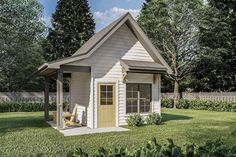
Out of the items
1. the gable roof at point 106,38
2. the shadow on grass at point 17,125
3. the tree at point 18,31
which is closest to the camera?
the gable roof at point 106,38

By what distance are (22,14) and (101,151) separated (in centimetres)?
2649

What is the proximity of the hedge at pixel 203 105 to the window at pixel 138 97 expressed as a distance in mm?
11629

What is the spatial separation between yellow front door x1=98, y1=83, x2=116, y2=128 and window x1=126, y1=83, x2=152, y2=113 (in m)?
0.86

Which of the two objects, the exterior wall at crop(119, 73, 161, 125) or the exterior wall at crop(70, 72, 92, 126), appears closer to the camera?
the exterior wall at crop(70, 72, 92, 126)

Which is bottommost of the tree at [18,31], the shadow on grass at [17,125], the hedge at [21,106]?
the shadow on grass at [17,125]

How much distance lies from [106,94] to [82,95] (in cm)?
151

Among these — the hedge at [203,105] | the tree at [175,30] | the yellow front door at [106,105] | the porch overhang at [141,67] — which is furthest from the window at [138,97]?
the tree at [175,30]

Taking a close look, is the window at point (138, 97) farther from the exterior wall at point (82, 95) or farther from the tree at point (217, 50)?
the tree at point (217, 50)

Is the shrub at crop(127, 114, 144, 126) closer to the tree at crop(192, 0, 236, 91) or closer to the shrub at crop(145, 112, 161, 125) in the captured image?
the shrub at crop(145, 112, 161, 125)

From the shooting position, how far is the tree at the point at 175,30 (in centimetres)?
2667

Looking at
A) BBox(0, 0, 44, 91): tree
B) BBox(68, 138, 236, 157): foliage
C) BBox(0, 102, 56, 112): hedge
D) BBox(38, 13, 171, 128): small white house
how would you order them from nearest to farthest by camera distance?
BBox(68, 138, 236, 157): foliage < BBox(38, 13, 171, 128): small white house < BBox(0, 102, 56, 112): hedge < BBox(0, 0, 44, 91): tree

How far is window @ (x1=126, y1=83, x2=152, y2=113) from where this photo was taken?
13234 millimetres

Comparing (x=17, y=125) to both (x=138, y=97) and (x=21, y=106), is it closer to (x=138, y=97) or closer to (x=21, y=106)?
(x=138, y=97)

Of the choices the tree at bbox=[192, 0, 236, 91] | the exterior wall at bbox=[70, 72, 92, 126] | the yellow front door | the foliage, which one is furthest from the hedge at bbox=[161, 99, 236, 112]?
the foliage
